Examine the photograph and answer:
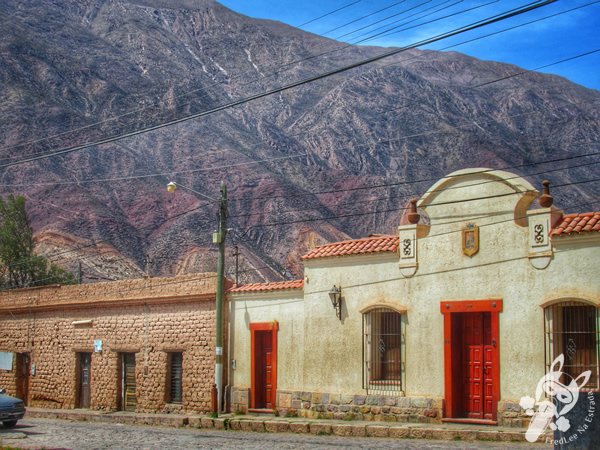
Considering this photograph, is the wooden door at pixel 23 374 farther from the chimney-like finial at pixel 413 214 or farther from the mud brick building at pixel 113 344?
the chimney-like finial at pixel 413 214

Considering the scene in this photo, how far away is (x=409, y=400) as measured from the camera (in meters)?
20.4

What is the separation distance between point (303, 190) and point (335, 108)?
82.7 ft

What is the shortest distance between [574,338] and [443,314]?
318 centimetres

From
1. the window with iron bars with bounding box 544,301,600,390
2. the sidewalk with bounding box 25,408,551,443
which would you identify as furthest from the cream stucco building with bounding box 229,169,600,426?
the sidewalk with bounding box 25,408,551,443

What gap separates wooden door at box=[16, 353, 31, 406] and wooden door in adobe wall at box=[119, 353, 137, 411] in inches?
232

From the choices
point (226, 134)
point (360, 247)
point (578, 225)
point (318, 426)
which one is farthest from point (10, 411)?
point (226, 134)

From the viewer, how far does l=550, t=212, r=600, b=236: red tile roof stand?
17.5m

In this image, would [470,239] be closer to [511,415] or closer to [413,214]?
[413,214]

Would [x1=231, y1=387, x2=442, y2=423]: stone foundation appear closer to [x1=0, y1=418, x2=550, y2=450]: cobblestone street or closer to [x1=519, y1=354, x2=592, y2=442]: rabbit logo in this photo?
[x1=0, y1=418, x2=550, y2=450]: cobblestone street

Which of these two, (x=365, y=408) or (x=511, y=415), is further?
(x=365, y=408)

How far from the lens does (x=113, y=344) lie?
94.5 ft

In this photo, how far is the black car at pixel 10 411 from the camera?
23.4 m

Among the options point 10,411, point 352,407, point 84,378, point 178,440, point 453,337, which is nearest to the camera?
point 178,440

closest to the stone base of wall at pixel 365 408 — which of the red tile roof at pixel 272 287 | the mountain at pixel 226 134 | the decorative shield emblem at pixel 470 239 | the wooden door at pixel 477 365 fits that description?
the wooden door at pixel 477 365
